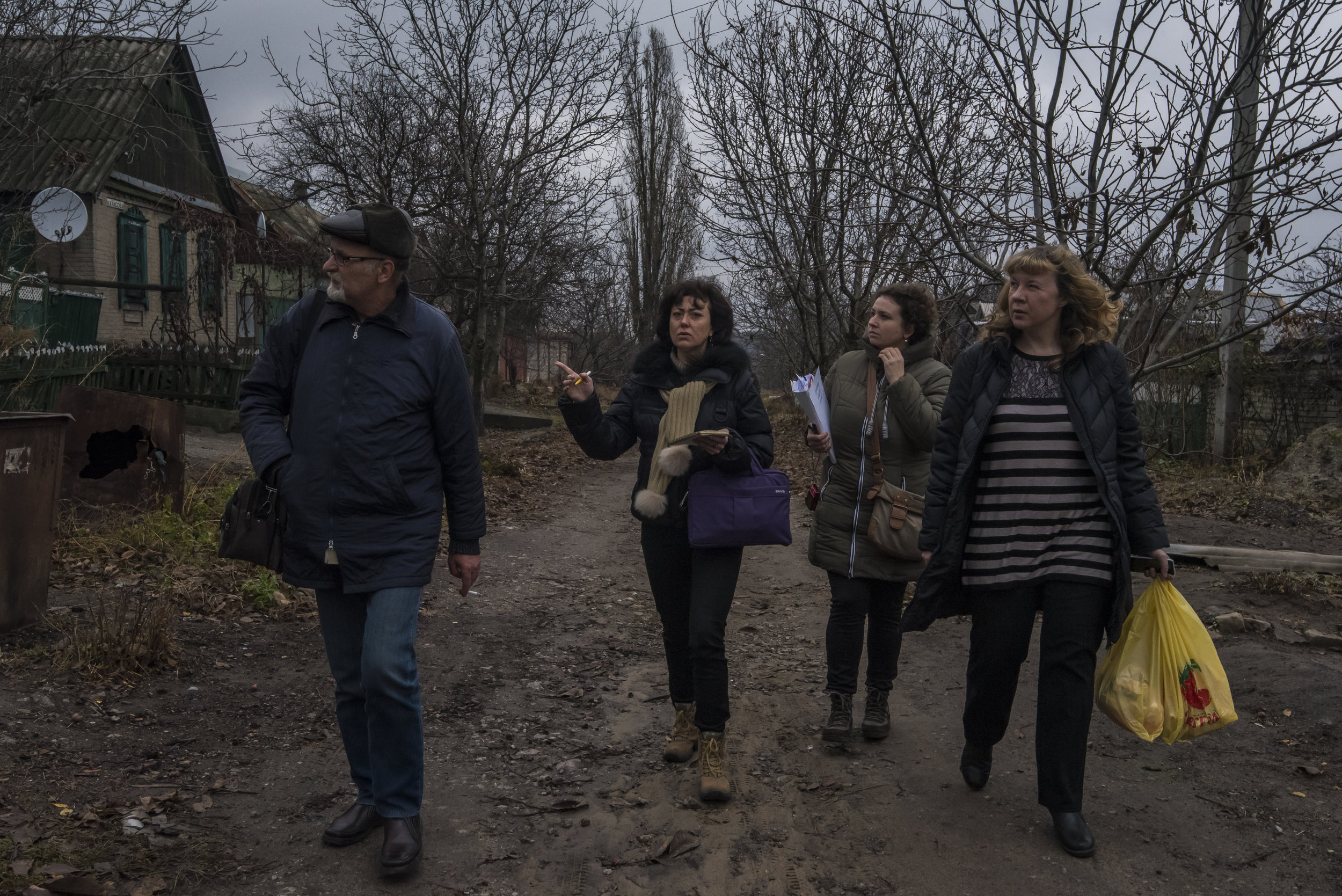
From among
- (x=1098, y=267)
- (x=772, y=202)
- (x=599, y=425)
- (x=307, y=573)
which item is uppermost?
(x=772, y=202)

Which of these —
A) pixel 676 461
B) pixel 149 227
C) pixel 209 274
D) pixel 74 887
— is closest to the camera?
pixel 74 887

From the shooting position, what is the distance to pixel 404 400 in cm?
304

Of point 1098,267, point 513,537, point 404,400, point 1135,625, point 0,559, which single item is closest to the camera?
point 404,400

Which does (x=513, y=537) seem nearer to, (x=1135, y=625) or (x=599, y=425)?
(x=599, y=425)

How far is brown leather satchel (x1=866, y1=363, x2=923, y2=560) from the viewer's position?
4.13 metres

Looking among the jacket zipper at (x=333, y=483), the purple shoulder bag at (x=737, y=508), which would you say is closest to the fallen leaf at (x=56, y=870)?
the jacket zipper at (x=333, y=483)

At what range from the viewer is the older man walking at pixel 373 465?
2.99 meters

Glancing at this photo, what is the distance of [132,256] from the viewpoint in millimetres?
20109

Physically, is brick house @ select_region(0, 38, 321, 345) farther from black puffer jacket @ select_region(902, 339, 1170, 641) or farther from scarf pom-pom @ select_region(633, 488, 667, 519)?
black puffer jacket @ select_region(902, 339, 1170, 641)

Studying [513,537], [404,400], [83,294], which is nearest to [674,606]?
[404,400]

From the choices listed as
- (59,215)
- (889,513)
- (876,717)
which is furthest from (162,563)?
(59,215)

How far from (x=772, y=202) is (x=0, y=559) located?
38.5 feet

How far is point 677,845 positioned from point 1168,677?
5.52 ft

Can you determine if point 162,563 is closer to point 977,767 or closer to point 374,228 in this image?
point 374,228
